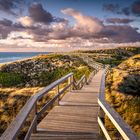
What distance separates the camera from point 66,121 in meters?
8.78

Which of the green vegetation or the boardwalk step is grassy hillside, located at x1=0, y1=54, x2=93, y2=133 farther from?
the boardwalk step

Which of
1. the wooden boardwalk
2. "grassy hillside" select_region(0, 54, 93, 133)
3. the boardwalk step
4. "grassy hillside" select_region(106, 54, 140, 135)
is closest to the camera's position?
the boardwalk step

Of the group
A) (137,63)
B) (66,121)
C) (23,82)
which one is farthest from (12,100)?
(23,82)

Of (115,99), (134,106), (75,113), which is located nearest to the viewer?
(75,113)

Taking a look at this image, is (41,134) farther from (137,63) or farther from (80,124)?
(137,63)

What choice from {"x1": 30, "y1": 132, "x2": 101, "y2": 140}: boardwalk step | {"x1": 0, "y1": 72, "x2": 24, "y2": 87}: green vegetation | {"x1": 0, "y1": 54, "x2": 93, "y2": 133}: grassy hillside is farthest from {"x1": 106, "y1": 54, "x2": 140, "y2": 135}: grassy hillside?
{"x1": 0, "y1": 72, "x2": 24, "y2": 87}: green vegetation

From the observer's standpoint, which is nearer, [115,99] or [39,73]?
[115,99]

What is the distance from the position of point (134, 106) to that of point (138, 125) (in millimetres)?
3074

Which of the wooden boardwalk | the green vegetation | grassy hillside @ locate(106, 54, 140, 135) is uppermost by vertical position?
the wooden boardwalk

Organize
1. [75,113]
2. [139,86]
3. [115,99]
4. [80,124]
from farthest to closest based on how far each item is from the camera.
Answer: [139,86] → [115,99] → [75,113] → [80,124]

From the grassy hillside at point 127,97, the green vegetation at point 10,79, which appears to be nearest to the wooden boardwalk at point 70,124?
the grassy hillside at point 127,97

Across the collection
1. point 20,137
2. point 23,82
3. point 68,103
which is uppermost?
point 68,103

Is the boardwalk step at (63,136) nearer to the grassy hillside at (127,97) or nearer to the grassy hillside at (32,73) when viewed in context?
the grassy hillside at (127,97)

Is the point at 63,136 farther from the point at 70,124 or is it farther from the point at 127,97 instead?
the point at 127,97
